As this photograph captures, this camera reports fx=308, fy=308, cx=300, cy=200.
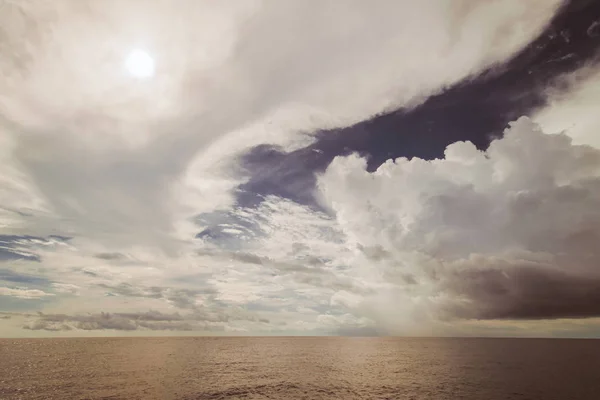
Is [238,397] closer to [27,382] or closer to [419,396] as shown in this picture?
[419,396]

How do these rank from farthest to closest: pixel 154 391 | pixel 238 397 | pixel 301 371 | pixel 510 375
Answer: pixel 301 371 → pixel 510 375 → pixel 154 391 → pixel 238 397

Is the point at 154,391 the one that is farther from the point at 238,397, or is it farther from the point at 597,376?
the point at 597,376

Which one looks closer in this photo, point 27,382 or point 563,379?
point 27,382

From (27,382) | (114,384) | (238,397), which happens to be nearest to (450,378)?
(238,397)

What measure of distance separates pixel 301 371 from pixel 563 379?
63.5m

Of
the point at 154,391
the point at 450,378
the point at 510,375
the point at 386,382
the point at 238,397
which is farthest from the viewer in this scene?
the point at 510,375

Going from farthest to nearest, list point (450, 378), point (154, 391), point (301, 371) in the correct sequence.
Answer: point (301, 371) < point (450, 378) < point (154, 391)

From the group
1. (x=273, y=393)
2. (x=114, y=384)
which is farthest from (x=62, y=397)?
(x=273, y=393)

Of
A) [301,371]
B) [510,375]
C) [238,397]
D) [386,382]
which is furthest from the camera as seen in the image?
[301,371]

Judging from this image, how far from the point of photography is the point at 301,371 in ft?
280

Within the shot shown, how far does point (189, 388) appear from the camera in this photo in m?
59.8

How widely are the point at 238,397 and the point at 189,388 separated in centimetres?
1365

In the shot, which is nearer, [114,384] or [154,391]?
[154,391]

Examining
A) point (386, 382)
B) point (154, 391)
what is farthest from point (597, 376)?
point (154, 391)
